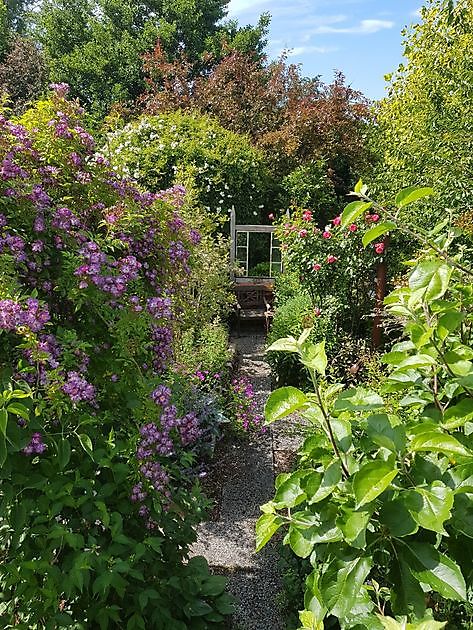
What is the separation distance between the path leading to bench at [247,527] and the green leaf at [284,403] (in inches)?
82.2

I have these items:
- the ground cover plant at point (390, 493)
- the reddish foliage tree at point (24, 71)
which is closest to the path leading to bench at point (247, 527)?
the ground cover plant at point (390, 493)

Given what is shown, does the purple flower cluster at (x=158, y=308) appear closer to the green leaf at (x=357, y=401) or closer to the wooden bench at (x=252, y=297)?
the green leaf at (x=357, y=401)

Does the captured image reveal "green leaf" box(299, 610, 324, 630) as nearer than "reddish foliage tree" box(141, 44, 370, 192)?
Yes

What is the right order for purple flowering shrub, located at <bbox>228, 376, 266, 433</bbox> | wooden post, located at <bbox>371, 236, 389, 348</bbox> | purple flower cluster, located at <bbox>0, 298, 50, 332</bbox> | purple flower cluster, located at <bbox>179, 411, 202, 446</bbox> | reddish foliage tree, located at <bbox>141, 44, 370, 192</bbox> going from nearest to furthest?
1. purple flower cluster, located at <bbox>0, 298, 50, 332</bbox>
2. purple flower cluster, located at <bbox>179, 411, 202, 446</bbox>
3. purple flowering shrub, located at <bbox>228, 376, 266, 433</bbox>
4. wooden post, located at <bbox>371, 236, 389, 348</bbox>
5. reddish foliage tree, located at <bbox>141, 44, 370, 192</bbox>

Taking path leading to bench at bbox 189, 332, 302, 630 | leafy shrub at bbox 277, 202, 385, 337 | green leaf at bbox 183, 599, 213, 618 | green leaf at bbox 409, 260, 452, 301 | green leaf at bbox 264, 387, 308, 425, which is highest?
green leaf at bbox 409, 260, 452, 301

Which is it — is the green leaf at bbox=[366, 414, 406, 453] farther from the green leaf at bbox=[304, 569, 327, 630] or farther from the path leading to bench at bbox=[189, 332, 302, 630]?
the path leading to bench at bbox=[189, 332, 302, 630]

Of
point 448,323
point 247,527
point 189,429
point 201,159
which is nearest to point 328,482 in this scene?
point 448,323

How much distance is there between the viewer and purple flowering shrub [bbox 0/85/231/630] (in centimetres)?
161

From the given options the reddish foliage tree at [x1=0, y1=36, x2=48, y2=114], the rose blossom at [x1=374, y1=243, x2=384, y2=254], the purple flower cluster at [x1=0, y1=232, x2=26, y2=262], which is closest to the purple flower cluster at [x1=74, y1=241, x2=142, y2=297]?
the purple flower cluster at [x1=0, y1=232, x2=26, y2=262]

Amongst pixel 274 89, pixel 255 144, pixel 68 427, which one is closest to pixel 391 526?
pixel 68 427

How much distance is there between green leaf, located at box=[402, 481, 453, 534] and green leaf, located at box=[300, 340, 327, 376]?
229 millimetres

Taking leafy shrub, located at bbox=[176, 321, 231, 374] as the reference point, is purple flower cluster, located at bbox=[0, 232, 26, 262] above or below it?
above

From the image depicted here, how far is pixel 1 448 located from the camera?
4.36 ft

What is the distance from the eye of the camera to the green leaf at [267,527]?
3.07 ft
